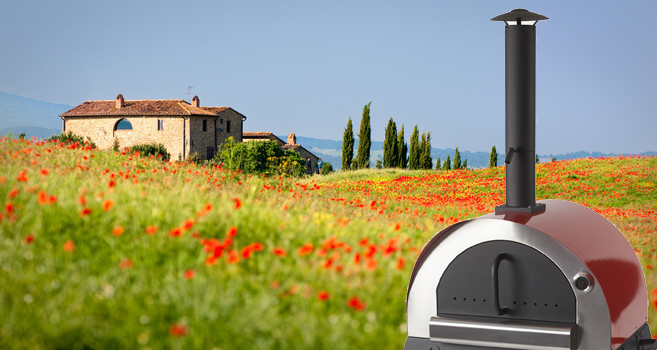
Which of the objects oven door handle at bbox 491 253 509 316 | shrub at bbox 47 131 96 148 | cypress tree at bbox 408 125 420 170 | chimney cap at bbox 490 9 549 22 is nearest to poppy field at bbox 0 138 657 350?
oven door handle at bbox 491 253 509 316

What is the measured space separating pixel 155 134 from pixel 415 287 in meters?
38.5

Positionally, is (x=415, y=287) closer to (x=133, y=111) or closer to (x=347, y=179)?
(x=347, y=179)

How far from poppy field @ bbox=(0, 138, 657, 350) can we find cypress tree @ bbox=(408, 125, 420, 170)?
30.8m

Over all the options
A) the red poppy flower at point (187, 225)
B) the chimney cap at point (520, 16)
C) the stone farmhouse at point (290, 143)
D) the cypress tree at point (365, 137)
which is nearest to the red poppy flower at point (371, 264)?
the red poppy flower at point (187, 225)

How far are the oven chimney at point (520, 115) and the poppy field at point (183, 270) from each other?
1308mm

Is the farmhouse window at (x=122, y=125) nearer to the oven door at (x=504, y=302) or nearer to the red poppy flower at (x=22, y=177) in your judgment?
the red poppy flower at (x=22, y=177)

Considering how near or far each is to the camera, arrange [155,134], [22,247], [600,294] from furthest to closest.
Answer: [155,134] < [22,247] < [600,294]

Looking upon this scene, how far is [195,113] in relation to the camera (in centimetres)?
4053

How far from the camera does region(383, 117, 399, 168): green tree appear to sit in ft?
120

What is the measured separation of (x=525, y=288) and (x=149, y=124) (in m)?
39.5

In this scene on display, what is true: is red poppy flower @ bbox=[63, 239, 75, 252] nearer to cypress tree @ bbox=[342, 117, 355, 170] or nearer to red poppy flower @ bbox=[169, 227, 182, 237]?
red poppy flower @ bbox=[169, 227, 182, 237]

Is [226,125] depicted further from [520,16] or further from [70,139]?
[520,16]

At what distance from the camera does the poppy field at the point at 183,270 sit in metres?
4.09

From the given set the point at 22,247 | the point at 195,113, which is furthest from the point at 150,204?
the point at 195,113
